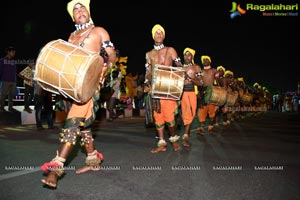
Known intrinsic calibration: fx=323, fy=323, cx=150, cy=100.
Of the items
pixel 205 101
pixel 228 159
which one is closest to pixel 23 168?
pixel 228 159

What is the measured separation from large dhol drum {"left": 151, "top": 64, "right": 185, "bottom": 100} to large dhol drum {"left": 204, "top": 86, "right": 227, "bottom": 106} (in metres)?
3.64

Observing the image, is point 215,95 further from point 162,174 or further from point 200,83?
point 162,174

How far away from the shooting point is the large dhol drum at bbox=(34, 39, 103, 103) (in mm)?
3492

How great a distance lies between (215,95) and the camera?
31.0 feet

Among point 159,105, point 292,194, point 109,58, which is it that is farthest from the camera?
point 159,105

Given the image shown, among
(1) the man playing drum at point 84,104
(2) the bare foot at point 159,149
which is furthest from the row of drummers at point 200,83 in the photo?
(1) the man playing drum at point 84,104

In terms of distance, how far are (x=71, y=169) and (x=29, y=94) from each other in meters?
7.69

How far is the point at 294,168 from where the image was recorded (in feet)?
14.8

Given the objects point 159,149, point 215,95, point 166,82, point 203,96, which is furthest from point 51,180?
point 215,95

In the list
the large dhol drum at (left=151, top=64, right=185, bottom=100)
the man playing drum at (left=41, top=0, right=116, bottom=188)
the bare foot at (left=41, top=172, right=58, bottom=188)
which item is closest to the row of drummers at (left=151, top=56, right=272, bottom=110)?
the large dhol drum at (left=151, top=64, right=185, bottom=100)

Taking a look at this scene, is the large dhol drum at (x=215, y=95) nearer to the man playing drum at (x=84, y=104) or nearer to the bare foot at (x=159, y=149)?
the bare foot at (x=159, y=149)

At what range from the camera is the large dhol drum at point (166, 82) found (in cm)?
561

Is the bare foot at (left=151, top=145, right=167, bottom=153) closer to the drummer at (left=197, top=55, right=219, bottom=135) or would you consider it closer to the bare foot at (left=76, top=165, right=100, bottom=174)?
the bare foot at (left=76, top=165, right=100, bottom=174)

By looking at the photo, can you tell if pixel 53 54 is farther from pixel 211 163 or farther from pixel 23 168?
pixel 211 163
